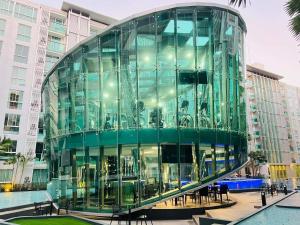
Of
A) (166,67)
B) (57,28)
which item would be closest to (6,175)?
(57,28)

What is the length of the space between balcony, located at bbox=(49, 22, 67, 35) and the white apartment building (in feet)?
1.00

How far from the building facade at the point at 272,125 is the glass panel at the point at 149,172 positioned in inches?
2875

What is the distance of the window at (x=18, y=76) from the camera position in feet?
147

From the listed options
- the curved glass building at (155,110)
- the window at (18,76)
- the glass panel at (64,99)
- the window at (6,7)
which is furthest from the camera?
the window at (6,7)

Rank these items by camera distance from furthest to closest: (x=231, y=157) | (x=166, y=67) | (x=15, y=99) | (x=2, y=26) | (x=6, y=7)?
(x=6, y=7), (x=2, y=26), (x=15, y=99), (x=231, y=157), (x=166, y=67)

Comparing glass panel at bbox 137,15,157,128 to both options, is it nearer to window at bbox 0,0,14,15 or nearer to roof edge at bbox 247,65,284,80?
window at bbox 0,0,14,15

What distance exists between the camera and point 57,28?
53.8m

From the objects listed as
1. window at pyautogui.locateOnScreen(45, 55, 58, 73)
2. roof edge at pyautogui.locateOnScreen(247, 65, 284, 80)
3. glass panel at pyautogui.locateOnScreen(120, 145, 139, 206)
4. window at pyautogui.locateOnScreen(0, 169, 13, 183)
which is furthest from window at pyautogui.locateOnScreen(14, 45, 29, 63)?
roof edge at pyautogui.locateOnScreen(247, 65, 284, 80)

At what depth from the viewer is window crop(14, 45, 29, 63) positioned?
1810 inches

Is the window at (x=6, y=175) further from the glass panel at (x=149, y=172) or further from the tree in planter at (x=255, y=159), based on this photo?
the tree in planter at (x=255, y=159)

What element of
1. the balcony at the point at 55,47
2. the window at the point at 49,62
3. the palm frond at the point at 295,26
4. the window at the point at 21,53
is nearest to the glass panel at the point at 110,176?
the palm frond at the point at 295,26

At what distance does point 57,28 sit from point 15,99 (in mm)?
17462

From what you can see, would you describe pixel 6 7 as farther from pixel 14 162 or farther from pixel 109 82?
pixel 109 82

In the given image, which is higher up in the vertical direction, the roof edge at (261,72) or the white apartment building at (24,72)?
the roof edge at (261,72)
